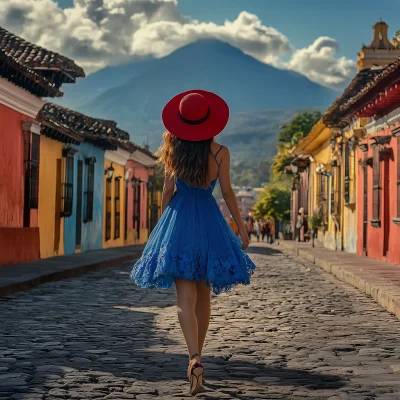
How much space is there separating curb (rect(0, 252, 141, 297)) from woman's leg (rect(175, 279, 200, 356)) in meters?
6.92

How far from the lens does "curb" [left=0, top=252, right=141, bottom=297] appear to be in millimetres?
13305

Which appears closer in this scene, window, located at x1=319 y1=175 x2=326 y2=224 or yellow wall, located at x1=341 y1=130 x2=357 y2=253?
yellow wall, located at x1=341 y1=130 x2=357 y2=253

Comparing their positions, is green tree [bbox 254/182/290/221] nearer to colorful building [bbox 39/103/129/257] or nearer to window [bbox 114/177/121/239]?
window [bbox 114/177/121/239]

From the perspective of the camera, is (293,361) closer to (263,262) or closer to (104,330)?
(104,330)

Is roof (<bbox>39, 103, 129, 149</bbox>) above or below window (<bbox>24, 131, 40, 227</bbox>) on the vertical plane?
above

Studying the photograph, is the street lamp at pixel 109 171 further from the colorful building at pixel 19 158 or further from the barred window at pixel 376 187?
the barred window at pixel 376 187

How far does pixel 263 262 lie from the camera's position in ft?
80.3

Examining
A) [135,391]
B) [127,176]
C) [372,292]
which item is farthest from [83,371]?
[127,176]

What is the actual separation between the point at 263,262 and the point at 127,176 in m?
14.4

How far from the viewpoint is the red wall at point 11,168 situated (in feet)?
62.0

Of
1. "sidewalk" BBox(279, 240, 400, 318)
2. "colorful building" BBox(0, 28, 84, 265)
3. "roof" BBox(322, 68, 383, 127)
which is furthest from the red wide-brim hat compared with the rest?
"roof" BBox(322, 68, 383, 127)

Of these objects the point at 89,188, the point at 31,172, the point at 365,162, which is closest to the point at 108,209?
the point at 89,188

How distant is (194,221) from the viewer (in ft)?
20.8

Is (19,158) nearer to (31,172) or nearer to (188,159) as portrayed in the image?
(31,172)
